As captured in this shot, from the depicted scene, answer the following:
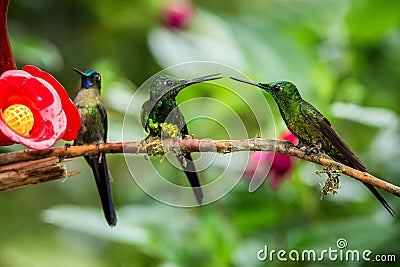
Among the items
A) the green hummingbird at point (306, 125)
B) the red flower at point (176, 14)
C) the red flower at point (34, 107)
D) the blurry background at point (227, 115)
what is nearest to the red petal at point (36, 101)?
the red flower at point (34, 107)

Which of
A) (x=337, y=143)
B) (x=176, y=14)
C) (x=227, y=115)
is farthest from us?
(x=176, y=14)

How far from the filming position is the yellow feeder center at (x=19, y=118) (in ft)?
1.69

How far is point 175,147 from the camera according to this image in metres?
0.48

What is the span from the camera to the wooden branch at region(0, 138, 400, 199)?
0.44 metres

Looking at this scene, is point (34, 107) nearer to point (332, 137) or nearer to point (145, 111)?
point (145, 111)

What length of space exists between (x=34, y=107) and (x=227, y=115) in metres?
0.57

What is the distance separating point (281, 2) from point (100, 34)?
18.6 inches

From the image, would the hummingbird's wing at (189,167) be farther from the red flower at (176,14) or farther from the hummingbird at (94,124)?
the red flower at (176,14)

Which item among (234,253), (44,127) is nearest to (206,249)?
(234,253)

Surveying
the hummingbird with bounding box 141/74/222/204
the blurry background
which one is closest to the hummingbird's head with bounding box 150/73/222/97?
the hummingbird with bounding box 141/74/222/204

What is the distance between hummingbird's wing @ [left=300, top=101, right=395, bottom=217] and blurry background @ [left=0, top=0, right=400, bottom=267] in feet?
0.95

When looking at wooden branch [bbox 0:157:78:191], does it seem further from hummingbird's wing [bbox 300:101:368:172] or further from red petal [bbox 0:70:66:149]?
hummingbird's wing [bbox 300:101:368:172]

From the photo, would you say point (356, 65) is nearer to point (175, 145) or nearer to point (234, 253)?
point (234, 253)

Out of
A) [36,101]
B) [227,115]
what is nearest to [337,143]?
[36,101]
